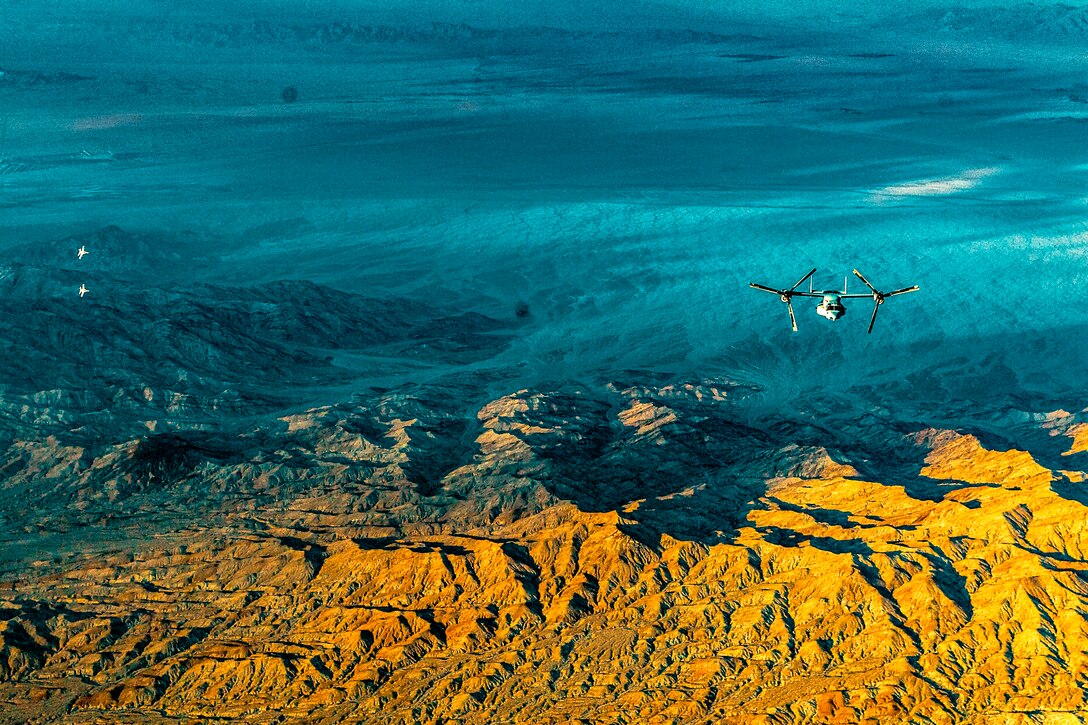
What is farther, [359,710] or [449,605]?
[449,605]

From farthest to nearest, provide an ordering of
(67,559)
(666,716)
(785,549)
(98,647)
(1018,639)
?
(67,559) → (785,549) → (98,647) → (1018,639) → (666,716)

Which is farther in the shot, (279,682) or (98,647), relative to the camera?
(98,647)

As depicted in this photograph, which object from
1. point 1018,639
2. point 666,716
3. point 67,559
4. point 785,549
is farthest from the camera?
point 67,559

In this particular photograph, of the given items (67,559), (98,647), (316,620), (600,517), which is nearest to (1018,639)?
(600,517)

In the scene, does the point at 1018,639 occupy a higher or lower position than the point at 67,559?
higher

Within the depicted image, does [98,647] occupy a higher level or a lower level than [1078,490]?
lower

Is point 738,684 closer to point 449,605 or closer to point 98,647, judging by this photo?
point 449,605

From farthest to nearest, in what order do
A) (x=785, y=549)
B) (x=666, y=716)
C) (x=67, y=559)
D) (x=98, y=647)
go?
1. (x=67, y=559)
2. (x=785, y=549)
3. (x=98, y=647)
4. (x=666, y=716)

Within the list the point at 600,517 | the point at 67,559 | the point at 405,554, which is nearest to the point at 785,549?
the point at 600,517

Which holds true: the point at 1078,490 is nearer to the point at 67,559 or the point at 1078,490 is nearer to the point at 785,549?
the point at 785,549
